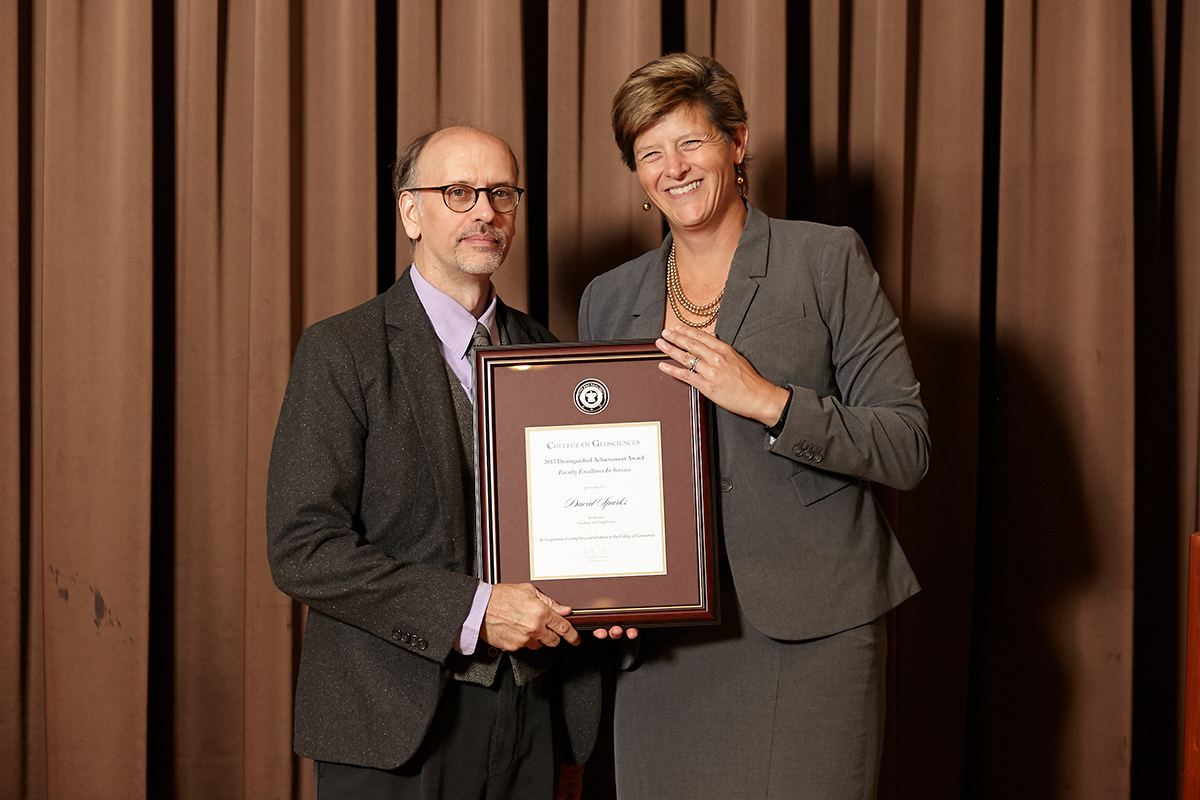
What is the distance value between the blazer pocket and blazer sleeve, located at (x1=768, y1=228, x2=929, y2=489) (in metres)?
0.04

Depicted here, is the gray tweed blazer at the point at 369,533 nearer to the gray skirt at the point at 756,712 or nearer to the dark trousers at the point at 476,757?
the dark trousers at the point at 476,757

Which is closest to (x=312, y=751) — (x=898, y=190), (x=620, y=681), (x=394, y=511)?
(x=394, y=511)

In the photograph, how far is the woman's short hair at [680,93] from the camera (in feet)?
5.02

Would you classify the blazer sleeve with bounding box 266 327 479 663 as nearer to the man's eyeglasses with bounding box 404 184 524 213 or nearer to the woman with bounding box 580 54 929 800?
the man's eyeglasses with bounding box 404 184 524 213

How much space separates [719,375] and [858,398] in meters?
0.29

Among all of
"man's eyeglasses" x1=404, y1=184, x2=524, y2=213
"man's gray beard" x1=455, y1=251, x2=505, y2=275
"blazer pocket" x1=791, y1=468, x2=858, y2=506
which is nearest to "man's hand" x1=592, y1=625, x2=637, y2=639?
"blazer pocket" x1=791, y1=468, x2=858, y2=506

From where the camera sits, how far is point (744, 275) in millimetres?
1508

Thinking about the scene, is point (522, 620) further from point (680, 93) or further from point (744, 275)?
point (680, 93)

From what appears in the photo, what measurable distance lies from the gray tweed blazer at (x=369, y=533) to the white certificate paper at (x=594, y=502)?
5.2 inches

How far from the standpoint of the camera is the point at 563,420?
1.34m

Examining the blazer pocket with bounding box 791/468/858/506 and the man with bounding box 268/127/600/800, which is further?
the blazer pocket with bounding box 791/468/858/506

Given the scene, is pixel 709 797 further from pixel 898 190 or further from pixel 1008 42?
pixel 1008 42

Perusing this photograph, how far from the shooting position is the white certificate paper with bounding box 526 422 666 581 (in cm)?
133

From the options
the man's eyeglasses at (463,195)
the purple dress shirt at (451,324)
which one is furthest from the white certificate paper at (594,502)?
the man's eyeglasses at (463,195)
